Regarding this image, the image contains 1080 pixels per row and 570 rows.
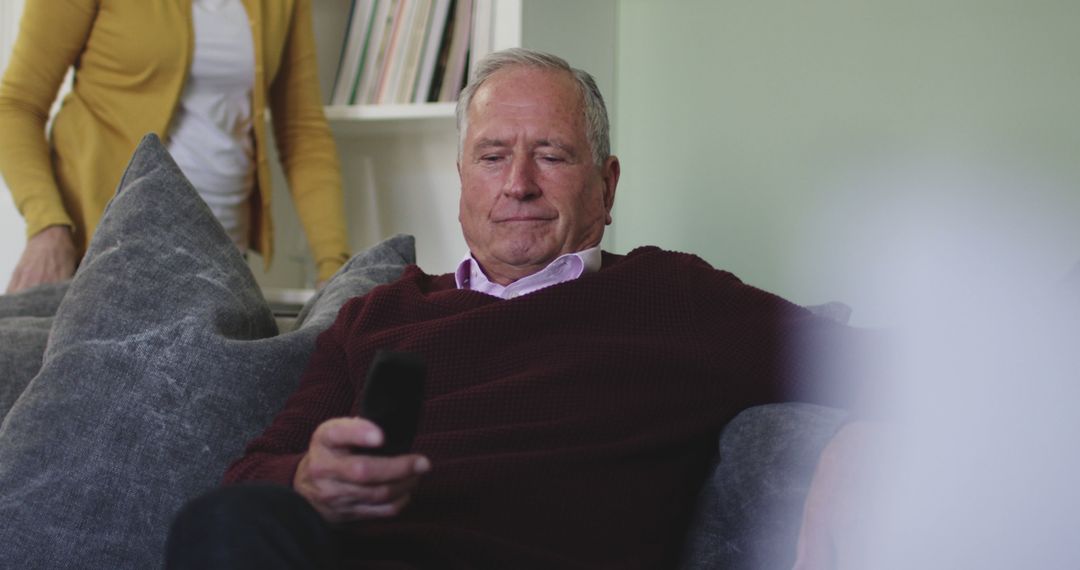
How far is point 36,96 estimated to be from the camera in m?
1.95

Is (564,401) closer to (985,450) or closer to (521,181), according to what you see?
(521,181)

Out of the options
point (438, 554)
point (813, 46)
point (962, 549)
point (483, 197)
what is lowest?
point (438, 554)

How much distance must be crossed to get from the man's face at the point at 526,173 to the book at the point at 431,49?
28.8 inches

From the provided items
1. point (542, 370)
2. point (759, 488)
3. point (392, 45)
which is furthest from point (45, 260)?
Result: point (759, 488)

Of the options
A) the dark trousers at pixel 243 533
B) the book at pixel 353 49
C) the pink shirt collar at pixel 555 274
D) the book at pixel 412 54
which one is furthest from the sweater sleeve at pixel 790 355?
the book at pixel 353 49

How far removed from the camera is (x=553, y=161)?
1.49 meters

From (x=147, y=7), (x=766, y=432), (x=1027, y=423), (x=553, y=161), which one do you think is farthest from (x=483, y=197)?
(x=147, y=7)

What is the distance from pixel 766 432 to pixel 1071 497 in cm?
34

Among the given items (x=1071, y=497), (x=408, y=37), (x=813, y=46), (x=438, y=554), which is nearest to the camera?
(x=1071, y=497)

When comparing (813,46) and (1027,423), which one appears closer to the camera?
(1027,423)

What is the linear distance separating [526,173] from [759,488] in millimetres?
507

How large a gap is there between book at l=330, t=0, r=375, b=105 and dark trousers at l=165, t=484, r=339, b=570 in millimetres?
1496

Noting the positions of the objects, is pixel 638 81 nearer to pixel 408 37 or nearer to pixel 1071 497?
pixel 408 37

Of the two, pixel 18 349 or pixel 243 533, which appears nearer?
pixel 243 533
